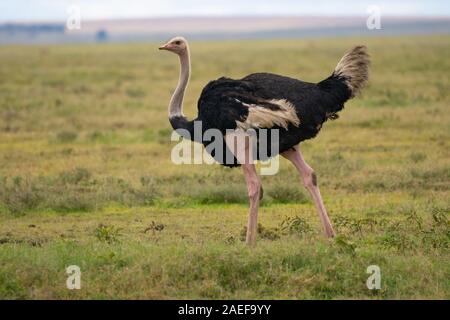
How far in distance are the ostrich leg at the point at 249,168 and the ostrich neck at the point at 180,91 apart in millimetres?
801

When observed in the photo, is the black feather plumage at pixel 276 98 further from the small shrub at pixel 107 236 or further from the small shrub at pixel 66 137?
A: the small shrub at pixel 66 137

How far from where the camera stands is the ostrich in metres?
8.89

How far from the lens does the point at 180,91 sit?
379 inches

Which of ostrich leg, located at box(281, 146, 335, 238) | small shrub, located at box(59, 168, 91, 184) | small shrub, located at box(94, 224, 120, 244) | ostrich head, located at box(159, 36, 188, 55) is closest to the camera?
ostrich leg, located at box(281, 146, 335, 238)

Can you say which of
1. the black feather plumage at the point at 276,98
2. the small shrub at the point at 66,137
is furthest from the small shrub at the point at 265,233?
the small shrub at the point at 66,137

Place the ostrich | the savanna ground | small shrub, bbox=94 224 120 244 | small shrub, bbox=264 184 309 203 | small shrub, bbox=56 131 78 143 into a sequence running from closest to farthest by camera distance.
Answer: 1. the savanna ground
2. the ostrich
3. small shrub, bbox=94 224 120 244
4. small shrub, bbox=264 184 309 203
5. small shrub, bbox=56 131 78 143

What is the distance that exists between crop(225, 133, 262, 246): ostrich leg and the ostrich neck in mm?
801

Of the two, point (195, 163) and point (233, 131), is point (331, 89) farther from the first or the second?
point (195, 163)

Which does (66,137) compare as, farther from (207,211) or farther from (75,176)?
(207,211)

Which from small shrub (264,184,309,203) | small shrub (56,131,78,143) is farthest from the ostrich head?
small shrub (56,131,78,143)

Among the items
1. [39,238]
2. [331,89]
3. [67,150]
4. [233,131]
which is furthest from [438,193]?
[67,150]

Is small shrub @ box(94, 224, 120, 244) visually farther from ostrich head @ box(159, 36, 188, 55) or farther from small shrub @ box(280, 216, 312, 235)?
ostrich head @ box(159, 36, 188, 55)

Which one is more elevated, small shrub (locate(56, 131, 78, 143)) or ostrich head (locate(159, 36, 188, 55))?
ostrich head (locate(159, 36, 188, 55))

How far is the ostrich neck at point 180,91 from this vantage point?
9.55m
